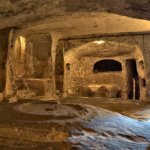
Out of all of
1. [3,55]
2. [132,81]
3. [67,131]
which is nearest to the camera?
[67,131]

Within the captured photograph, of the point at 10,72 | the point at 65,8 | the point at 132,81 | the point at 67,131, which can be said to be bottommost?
the point at 67,131

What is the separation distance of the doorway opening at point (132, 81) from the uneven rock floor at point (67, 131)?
7316mm

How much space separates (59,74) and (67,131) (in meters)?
5.05

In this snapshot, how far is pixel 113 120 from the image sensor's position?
3256mm

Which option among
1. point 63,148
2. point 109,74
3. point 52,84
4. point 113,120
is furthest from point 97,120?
point 109,74

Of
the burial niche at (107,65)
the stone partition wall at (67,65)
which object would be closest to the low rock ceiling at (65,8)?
the stone partition wall at (67,65)

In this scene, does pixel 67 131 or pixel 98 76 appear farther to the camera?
pixel 98 76

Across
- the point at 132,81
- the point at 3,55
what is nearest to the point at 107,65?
the point at 132,81

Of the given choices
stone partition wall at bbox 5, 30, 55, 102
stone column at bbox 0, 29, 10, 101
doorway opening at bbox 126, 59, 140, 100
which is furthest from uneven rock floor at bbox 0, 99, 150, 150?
doorway opening at bbox 126, 59, 140, 100

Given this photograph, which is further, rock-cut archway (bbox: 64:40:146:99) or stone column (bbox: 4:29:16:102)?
rock-cut archway (bbox: 64:40:146:99)

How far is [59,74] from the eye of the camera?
24.8 feet

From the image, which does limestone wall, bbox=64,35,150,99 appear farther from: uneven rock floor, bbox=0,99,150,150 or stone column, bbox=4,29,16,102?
uneven rock floor, bbox=0,99,150,150

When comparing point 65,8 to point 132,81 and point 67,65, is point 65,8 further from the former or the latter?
point 132,81

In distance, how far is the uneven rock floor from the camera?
93.2 inches
